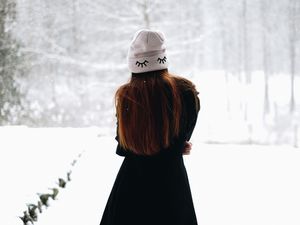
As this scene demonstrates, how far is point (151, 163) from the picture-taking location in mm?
1683

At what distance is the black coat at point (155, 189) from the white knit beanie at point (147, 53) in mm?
242

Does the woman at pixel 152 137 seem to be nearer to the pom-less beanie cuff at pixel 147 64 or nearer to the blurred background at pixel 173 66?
the pom-less beanie cuff at pixel 147 64

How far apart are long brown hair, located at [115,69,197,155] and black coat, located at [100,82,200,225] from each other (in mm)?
77

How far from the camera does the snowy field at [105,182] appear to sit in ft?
10.6

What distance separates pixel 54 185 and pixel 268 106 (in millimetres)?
10291

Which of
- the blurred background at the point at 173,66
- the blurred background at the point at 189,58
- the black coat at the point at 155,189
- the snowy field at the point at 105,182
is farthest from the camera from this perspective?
the blurred background at the point at 189,58

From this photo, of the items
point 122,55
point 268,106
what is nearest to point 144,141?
point 122,55

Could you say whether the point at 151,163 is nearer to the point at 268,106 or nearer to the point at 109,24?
the point at 109,24

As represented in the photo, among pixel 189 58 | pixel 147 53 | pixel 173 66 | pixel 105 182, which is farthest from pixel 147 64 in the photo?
pixel 189 58

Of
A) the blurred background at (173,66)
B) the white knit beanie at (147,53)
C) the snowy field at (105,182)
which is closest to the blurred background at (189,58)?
the blurred background at (173,66)

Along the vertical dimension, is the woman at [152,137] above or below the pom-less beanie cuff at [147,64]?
below

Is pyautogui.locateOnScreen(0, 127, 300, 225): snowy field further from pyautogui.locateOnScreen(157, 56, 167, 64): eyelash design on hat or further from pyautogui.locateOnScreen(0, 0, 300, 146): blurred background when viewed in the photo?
pyautogui.locateOnScreen(0, 0, 300, 146): blurred background

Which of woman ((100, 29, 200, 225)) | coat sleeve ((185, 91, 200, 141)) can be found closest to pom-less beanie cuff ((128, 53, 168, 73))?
woman ((100, 29, 200, 225))

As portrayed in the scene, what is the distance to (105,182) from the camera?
4.68 meters
